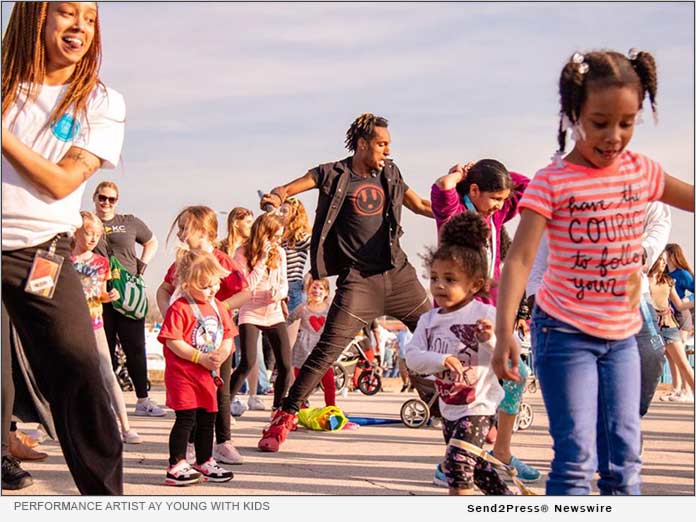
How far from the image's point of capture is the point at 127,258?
34.1ft

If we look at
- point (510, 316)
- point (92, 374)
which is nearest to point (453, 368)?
point (510, 316)

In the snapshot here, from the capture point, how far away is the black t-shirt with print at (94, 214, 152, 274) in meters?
10.4

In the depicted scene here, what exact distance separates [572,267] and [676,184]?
1.76 ft

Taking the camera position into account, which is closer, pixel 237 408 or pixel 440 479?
pixel 440 479

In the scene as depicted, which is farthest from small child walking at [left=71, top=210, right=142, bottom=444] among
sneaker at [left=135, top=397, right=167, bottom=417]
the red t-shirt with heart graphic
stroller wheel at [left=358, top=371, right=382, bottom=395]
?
stroller wheel at [left=358, top=371, right=382, bottom=395]

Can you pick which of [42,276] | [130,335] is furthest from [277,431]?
[42,276]

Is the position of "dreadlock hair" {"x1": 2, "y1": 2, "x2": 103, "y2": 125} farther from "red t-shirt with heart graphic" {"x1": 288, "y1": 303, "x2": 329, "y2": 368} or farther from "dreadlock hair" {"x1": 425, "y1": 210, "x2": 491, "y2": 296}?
"red t-shirt with heart graphic" {"x1": 288, "y1": 303, "x2": 329, "y2": 368}

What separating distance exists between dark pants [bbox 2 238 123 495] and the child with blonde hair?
2.69 m

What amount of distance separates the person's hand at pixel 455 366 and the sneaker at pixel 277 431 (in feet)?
10.3

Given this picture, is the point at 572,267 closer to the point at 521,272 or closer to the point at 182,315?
the point at 521,272

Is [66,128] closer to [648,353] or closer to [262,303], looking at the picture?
[648,353]

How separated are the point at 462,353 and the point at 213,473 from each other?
1.97 m

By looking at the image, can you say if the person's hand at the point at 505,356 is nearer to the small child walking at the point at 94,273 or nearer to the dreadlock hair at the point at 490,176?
the dreadlock hair at the point at 490,176

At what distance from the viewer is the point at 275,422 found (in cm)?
812
